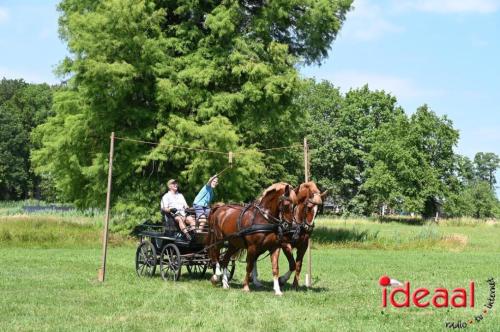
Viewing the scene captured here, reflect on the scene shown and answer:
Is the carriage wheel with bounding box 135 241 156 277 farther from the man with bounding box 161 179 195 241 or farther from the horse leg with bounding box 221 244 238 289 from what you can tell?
the horse leg with bounding box 221 244 238 289

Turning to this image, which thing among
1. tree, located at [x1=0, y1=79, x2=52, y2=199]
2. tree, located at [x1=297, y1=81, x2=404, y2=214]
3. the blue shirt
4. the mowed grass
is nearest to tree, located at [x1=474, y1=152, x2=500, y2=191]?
tree, located at [x1=297, y1=81, x2=404, y2=214]

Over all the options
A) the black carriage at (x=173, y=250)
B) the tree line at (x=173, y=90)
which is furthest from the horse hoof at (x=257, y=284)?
the tree line at (x=173, y=90)

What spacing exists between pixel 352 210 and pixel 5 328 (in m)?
61.5

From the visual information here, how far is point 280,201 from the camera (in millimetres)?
12727

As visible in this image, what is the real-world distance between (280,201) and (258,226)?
2.15 ft

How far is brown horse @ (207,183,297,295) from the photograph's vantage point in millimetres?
12594

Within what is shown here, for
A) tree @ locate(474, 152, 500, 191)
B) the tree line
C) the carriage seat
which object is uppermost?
tree @ locate(474, 152, 500, 191)

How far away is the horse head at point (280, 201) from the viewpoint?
1252 cm

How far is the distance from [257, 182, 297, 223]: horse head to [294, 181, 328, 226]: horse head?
0.48 ft

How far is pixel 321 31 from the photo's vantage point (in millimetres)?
28906

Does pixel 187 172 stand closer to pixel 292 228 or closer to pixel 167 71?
pixel 167 71

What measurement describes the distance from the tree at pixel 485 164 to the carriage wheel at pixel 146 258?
133 m

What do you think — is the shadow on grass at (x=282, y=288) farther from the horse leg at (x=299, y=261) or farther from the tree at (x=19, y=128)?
the tree at (x=19, y=128)

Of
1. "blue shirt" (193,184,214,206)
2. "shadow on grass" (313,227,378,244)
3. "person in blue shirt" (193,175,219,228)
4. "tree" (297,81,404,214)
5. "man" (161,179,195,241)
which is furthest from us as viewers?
"tree" (297,81,404,214)
